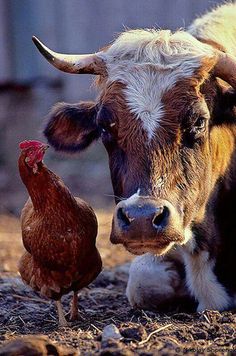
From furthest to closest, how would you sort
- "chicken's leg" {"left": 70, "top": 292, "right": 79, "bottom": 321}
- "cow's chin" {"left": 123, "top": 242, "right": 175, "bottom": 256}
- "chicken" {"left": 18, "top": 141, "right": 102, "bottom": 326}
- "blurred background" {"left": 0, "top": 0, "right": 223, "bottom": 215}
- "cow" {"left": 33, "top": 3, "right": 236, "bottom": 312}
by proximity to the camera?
"blurred background" {"left": 0, "top": 0, "right": 223, "bottom": 215}
"chicken's leg" {"left": 70, "top": 292, "right": 79, "bottom": 321}
"chicken" {"left": 18, "top": 141, "right": 102, "bottom": 326}
"cow" {"left": 33, "top": 3, "right": 236, "bottom": 312}
"cow's chin" {"left": 123, "top": 242, "right": 175, "bottom": 256}

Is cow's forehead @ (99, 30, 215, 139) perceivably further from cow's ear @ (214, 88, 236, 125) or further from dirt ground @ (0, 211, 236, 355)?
dirt ground @ (0, 211, 236, 355)

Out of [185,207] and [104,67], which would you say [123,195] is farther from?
[104,67]

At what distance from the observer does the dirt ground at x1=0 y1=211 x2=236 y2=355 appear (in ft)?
16.3

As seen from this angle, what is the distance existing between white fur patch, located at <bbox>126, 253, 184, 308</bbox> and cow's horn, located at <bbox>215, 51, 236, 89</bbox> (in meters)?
1.46

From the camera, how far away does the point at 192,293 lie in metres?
6.74

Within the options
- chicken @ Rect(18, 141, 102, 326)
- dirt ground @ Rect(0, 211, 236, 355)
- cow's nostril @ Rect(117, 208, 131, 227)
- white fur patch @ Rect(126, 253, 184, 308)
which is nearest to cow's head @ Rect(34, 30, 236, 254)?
cow's nostril @ Rect(117, 208, 131, 227)

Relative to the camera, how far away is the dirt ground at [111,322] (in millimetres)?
4973

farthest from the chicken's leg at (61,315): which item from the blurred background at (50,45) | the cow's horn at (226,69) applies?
the blurred background at (50,45)

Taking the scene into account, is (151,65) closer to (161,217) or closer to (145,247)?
(161,217)

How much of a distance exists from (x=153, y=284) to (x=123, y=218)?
1.57m

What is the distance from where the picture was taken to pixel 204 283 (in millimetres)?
6688

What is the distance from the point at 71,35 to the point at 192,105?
907 cm

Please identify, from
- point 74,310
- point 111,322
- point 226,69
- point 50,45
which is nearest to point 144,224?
point 111,322

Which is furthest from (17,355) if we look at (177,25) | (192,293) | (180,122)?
(177,25)
